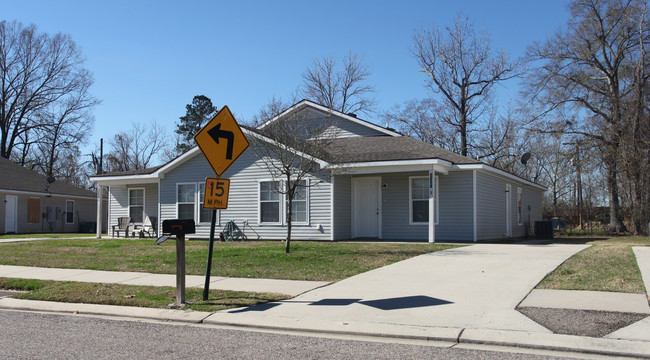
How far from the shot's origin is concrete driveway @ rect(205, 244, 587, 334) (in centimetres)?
650

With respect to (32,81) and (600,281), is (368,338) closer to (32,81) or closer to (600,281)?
(600,281)

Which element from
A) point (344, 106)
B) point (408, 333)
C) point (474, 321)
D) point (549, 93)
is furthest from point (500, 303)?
point (344, 106)

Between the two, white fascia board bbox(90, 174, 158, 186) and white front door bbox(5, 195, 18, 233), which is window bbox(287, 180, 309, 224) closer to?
white fascia board bbox(90, 174, 158, 186)

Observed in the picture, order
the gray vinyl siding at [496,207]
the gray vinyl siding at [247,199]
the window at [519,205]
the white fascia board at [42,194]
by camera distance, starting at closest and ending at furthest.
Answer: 1. the gray vinyl siding at [247,199]
2. the gray vinyl siding at [496,207]
3. the window at [519,205]
4. the white fascia board at [42,194]

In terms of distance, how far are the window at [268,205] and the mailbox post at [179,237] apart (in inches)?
452

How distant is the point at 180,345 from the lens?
5785mm

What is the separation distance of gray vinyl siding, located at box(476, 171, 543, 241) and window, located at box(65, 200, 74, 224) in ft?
87.3

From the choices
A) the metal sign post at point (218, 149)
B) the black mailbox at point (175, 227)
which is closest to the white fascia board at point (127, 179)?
the metal sign post at point (218, 149)

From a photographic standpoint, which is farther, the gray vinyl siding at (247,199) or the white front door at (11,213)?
the white front door at (11,213)

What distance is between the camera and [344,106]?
40.8 meters

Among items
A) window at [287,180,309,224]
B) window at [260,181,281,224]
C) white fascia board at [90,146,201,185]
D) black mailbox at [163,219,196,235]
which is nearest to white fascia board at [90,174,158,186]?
white fascia board at [90,146,201,185]

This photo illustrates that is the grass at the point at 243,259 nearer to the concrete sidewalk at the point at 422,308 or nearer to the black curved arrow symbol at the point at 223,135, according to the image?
the concrete sidewalk at the point at 422,308

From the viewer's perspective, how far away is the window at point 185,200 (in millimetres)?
20797

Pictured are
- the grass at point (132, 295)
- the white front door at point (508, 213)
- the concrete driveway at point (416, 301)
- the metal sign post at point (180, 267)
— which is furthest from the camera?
the white front door at point (508, 213)
